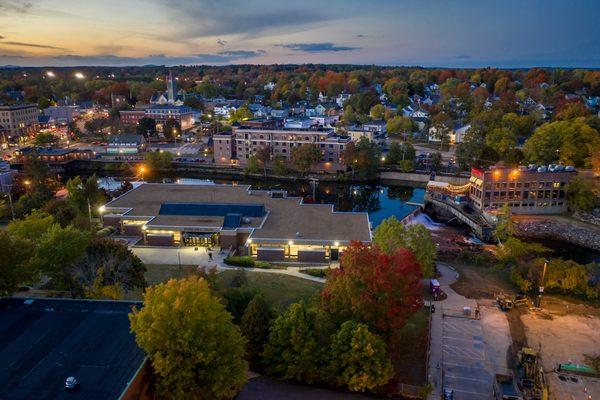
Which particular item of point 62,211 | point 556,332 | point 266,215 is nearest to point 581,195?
point 556,332

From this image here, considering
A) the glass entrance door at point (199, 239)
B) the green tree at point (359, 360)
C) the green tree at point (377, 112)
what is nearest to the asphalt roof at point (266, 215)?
the glass entrance door at point (199, 239)

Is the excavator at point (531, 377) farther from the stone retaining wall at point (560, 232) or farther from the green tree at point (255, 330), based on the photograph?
the stone retaining wall at point (560, 232)

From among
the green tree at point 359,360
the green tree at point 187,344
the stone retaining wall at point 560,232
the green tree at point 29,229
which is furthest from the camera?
the stone retaining wall at point 560,232

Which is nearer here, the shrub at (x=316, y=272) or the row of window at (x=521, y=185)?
the shrub at (x=316, y=272)

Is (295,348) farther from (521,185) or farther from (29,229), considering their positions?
(521,185)

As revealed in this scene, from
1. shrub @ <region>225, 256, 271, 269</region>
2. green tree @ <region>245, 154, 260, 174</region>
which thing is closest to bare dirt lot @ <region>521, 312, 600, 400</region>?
shrub @ <region>225, 256, 271, 269</region>

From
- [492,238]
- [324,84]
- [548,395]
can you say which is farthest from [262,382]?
[324,84]
